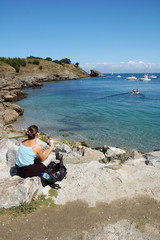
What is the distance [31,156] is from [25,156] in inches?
8.3

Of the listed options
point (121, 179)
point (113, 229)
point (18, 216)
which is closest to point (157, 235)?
point (113, 229)

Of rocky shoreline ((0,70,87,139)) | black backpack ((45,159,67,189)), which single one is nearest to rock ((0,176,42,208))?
black backpack ((45,159,67,189))

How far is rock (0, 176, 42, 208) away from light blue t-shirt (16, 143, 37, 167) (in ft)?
2.02

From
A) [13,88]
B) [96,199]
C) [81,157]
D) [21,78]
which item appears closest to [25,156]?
[96,199]

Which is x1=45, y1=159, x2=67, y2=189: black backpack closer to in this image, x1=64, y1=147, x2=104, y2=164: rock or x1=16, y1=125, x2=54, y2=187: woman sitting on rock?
x1=16, y1=125, x2=54, y2=187: woman sitting on rock

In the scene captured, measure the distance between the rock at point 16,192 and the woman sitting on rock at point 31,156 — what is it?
1.45 feet

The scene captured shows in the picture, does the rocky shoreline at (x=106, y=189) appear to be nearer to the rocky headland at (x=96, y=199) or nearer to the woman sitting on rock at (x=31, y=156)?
the rocky headland at (x=96, y=199)

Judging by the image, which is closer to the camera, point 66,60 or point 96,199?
point 96,199

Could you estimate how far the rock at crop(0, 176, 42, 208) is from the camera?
20.4 ft

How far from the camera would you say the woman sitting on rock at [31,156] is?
6852 mm

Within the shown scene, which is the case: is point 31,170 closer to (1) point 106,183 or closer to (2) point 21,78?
(1) point 106,183

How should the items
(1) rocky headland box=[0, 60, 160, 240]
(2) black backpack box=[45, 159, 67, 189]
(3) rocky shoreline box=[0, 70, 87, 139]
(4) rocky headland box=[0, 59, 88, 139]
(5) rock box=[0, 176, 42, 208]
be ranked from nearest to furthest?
(1) rocky headland box=[0, 60, 160, 240]
(5) rock box=[0, 176, 42, 208]
(2) black backpack box=[45, 159, 67, 189]
(3) rocky shoreline box=[0, 70, 87, 139]
(4) rocky headland box=[0, 59, 88, 139]

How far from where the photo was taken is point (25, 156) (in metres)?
6.93

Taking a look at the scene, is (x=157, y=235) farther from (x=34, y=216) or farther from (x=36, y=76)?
(x=36, y=76)
